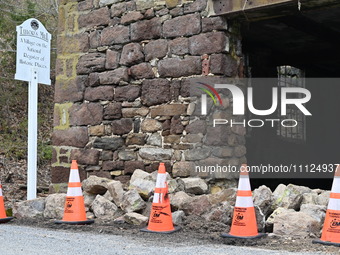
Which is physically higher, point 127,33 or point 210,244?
point 127,33

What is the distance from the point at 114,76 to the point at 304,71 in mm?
7057

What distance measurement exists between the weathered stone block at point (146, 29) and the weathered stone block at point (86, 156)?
187 centimetres

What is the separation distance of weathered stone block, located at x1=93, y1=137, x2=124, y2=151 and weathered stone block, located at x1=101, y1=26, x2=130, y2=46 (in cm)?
149

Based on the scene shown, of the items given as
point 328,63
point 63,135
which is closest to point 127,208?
point 63,135

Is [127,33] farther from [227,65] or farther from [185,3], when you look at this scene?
[227,65]

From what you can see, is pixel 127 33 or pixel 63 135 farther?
pixel 63 135

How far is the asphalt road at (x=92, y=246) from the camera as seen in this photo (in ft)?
15.3

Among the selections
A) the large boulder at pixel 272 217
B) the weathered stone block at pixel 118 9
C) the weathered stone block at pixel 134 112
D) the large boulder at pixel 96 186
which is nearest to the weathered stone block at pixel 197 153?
the weathered stone block at pixel 134 112

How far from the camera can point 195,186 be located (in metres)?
7.13

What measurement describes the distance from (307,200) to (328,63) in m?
7.51

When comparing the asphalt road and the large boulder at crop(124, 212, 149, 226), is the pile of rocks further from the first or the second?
the asphalt road

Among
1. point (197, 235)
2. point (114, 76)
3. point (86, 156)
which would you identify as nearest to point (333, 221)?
point (197, 235)

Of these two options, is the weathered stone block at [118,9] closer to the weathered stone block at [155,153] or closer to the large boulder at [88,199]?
the weathered stone block at [155,153]

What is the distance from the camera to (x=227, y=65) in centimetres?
760
